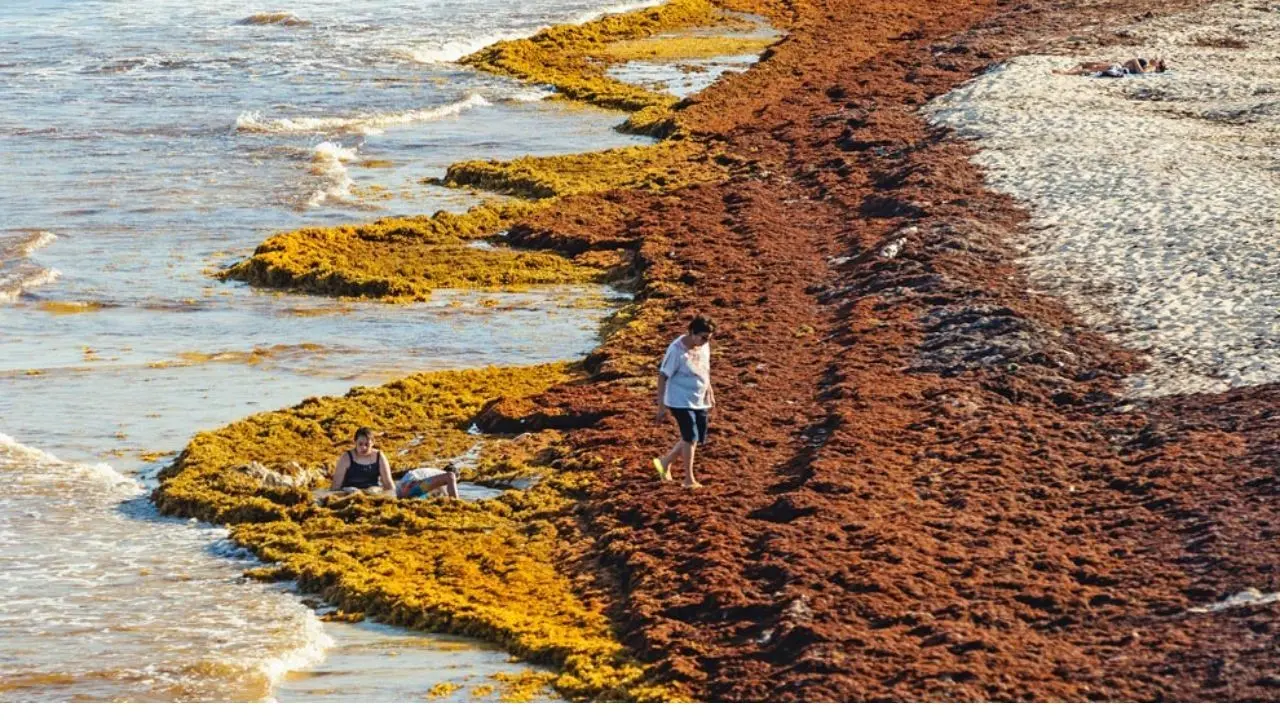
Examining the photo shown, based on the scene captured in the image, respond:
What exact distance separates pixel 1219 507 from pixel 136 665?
7.00m

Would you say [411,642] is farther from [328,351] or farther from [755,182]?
[755,182]

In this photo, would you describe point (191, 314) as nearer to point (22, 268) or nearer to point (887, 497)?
point (22, 268)

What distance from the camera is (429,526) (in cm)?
1409

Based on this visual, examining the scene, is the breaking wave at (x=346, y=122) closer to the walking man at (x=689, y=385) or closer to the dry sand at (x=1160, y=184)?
the dry sand at (x=1160, y=184)

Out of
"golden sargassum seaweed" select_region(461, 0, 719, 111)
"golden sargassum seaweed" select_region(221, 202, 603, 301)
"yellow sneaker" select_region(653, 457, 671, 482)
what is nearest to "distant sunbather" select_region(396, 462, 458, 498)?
"yellow sneaker" select_region(653, 457, 671, 482)

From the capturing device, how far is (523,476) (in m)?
15.1

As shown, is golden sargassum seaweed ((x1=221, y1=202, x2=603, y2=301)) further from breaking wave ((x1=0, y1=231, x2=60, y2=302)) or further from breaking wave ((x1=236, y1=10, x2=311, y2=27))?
breaking wave ((x1=236, y1=10, x2=311, y2=27))

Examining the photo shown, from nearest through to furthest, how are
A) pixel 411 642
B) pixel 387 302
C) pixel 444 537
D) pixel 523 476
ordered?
pixel 411 642 → pixel 444 537 → pixel 523 476 → pixel 387 302

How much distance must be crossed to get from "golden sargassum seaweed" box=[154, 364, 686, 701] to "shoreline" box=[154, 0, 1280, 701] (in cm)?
5

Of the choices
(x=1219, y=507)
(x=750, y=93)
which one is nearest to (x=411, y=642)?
(x=1219, y=507)

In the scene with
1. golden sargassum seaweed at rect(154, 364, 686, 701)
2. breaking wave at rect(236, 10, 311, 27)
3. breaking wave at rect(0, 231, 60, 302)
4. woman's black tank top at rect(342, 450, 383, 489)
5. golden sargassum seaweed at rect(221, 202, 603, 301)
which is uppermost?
woman's black tank top at rect(342, 450, 383, 489)

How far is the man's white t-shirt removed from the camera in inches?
534

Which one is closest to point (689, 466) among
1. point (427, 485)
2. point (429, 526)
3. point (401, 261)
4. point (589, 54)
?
point (429, 526)

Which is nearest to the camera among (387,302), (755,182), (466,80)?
(387,302)
